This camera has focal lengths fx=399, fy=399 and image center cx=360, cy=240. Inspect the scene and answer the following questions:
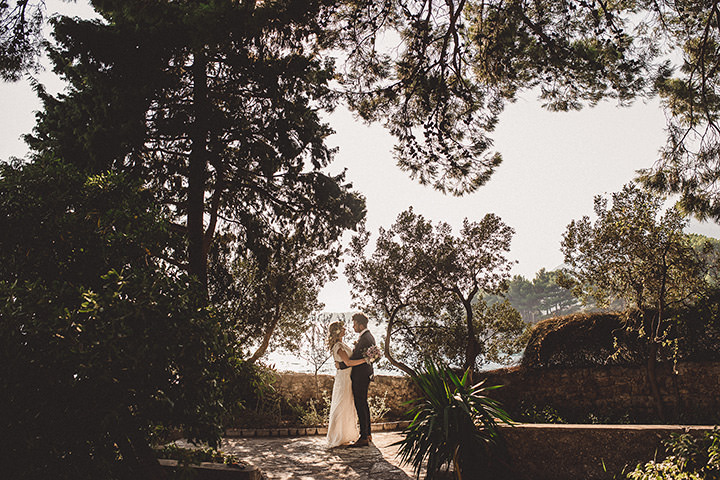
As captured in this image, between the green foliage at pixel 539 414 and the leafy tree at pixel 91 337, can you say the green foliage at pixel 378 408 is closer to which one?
the green foliage at pixel 539 414

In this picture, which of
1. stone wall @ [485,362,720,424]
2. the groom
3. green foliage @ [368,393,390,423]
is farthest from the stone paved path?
stone wall @ [485,362,720,424]

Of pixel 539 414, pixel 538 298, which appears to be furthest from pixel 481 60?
pixel 538 298

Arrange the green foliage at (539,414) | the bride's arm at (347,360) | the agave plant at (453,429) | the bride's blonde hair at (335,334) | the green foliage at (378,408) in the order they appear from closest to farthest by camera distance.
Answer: the agave plant at (453,429), the bride's arm at (347,360), the bride's blonde hair at (335,334), the green foliage at (539,414), the green foliage at (378,408)

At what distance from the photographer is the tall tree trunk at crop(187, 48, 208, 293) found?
6.39 metres

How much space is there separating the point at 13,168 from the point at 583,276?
34.1 ft

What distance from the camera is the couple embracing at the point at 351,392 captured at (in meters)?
6.74

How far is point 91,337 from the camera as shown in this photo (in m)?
2.32

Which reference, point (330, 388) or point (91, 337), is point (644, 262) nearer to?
point (330, 388)

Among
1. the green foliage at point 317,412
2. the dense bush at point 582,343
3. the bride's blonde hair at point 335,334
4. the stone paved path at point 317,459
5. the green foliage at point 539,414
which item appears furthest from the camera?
the dense bush at point 582,343

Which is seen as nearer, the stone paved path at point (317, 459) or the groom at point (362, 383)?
the stone paved path at point (317, 459)

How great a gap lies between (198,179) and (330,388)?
6.61m

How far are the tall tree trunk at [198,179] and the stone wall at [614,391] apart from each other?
8.24 m

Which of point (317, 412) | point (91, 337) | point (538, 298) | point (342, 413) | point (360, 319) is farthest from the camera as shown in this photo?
point (538, 298)

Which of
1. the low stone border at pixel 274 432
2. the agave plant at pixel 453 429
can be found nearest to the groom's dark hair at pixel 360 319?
the low stone border at pixel 274 432
